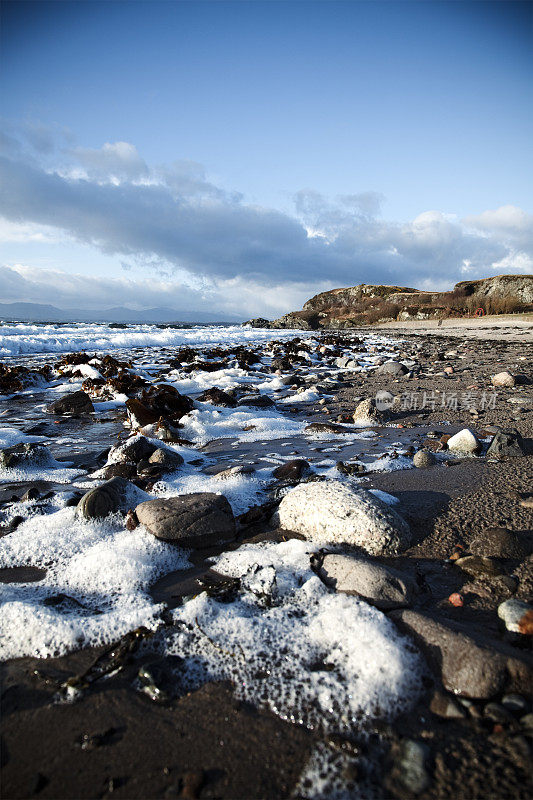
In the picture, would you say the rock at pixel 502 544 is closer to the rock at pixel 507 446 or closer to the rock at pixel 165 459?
the rock at pixel 507 446

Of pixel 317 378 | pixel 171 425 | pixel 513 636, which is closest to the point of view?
pixel 513 636

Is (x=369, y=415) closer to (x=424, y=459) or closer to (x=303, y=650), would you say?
(x=424, y=459)

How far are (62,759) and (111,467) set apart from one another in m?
2.49

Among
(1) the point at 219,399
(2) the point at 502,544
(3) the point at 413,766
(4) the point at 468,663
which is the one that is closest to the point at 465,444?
(2) the point at 502,544

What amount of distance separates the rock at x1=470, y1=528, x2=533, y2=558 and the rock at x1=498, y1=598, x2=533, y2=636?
403 millimetres

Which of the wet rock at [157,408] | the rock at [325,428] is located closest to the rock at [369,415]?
the rock at [325,428]

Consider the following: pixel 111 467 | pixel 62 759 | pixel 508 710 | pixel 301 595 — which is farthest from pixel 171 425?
pixel 508 710

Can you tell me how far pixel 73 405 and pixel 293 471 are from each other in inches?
167

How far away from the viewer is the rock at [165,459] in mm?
3441

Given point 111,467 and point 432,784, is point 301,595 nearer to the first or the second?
point 432,784

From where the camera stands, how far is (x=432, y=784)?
0.98 metres

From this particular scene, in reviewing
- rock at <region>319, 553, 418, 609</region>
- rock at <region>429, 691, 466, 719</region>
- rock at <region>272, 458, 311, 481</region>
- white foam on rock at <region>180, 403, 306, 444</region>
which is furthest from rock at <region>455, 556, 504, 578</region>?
white foam on rock at <region>180, 403, 306, 444</region>

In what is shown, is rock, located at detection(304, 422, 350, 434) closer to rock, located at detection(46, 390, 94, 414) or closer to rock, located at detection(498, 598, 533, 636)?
rock, located at detection(498, 598, 533, 636)

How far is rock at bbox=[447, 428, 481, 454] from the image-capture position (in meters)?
3.52
